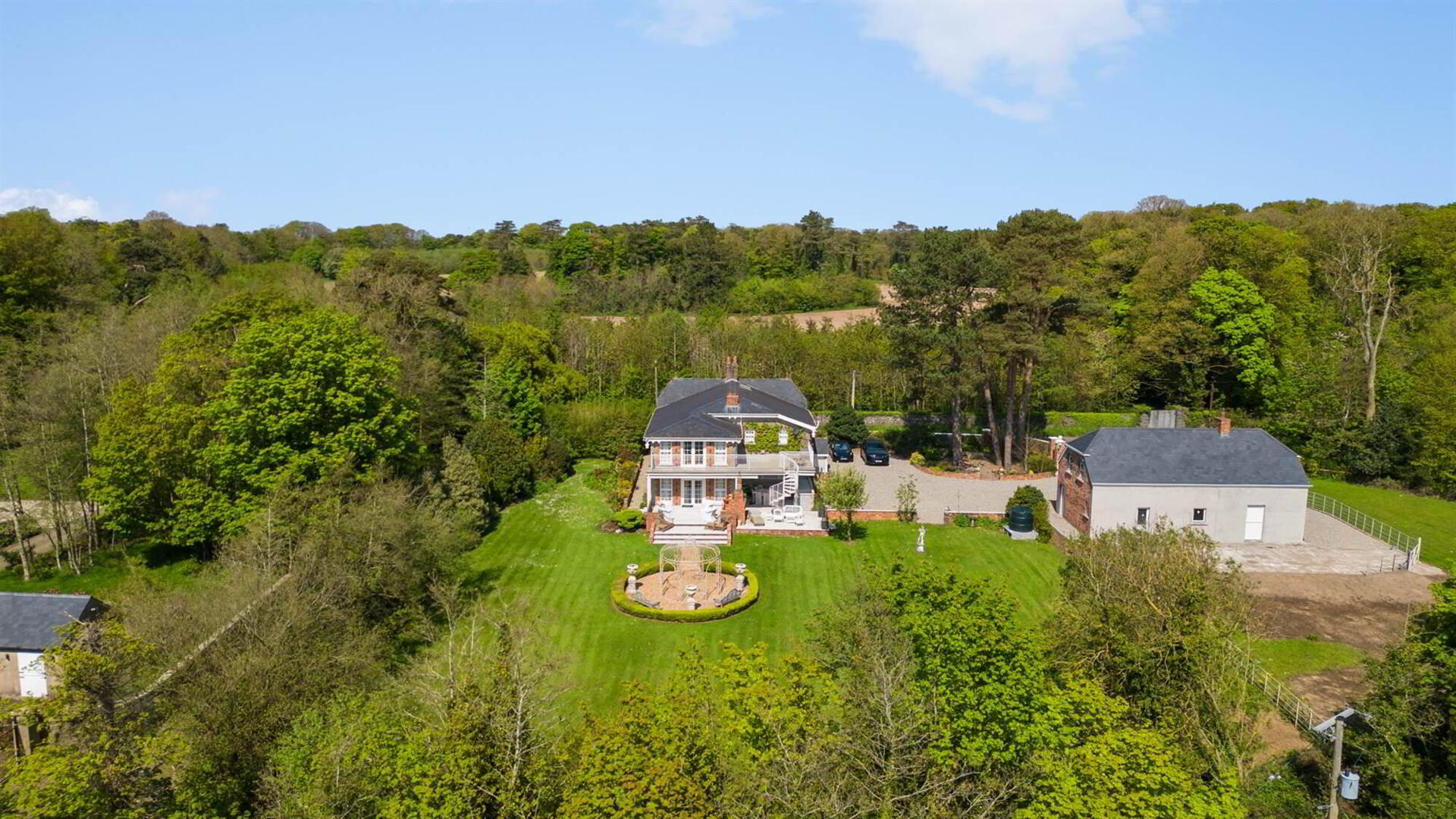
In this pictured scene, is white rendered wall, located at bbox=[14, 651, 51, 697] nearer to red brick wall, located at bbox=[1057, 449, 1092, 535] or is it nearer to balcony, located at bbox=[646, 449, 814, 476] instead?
balcony, located at bbox=[646, 449, 814, 476]

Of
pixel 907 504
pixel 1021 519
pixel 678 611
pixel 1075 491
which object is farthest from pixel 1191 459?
pixel 678 611

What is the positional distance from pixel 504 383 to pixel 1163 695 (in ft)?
121

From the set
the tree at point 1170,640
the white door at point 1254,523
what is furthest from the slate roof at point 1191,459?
the tree at point 1170,640

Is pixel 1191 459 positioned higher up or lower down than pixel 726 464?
higher up

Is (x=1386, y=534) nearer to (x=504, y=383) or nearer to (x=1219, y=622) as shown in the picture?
(x=1219, y=622)

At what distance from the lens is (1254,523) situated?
3250cm

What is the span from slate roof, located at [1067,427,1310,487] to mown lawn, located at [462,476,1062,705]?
15.2 feet

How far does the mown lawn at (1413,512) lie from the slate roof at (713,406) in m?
25.0

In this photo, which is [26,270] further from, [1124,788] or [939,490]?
[1124,788]

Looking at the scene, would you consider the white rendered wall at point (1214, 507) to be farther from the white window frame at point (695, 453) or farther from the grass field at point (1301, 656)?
the white window frame at point (695, 453)

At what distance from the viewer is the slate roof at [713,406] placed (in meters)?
35.0

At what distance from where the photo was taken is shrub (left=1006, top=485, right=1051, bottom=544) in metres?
32.9

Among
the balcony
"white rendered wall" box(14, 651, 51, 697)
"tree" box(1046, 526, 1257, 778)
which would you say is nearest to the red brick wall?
the balcony

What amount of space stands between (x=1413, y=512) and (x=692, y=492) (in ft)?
107
